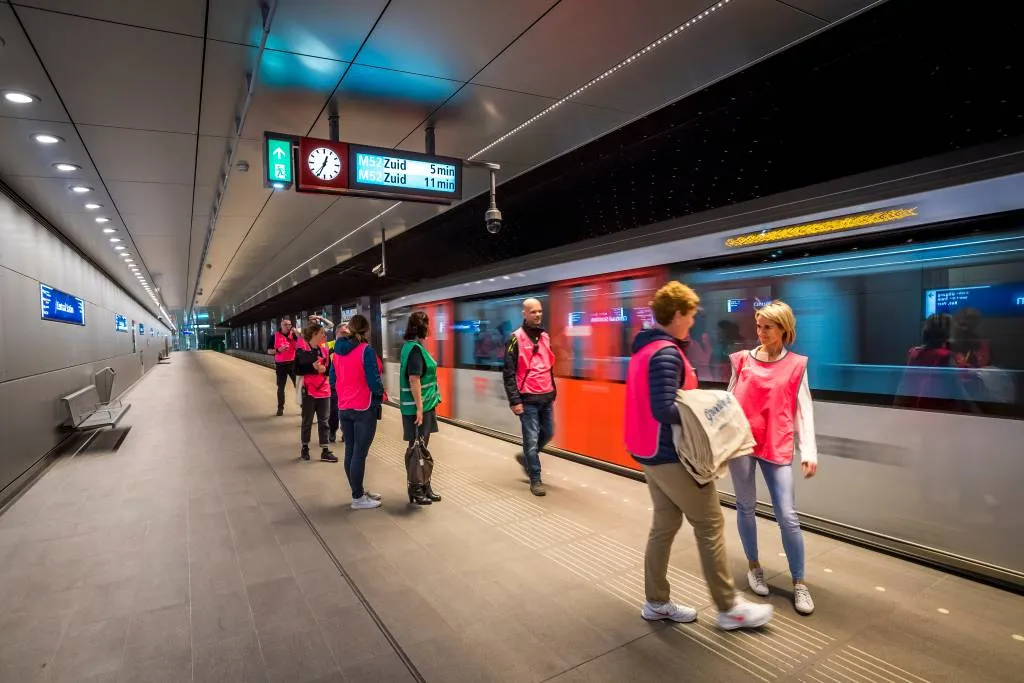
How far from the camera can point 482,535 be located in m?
3.94

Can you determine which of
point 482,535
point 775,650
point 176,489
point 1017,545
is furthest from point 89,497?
point 1017,545

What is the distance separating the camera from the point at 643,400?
8.20 ft

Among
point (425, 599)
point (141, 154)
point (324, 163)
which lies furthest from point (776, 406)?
point (141, 154)

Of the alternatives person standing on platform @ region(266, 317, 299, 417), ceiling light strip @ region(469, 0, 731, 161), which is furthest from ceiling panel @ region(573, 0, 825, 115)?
person standing on platform @ region(266, 317, 299, 417)

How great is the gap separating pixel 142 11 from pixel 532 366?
3566mm

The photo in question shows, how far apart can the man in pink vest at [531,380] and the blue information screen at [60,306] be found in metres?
6.07

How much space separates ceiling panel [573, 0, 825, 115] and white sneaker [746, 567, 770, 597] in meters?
3.19

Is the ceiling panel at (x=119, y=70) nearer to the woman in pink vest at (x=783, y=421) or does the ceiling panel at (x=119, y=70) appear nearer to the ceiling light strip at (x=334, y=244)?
the ceiling light strip at (x=334, y=244)

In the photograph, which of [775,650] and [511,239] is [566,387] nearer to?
[775,650]

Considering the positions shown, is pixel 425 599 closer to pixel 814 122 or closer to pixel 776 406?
pixel 776 406

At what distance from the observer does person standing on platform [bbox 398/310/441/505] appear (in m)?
4.42

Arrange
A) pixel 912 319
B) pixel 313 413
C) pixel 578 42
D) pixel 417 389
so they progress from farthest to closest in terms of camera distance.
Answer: pixel 313 413 → pixel 417 389 → pixel 578 42 → pixel 912 319

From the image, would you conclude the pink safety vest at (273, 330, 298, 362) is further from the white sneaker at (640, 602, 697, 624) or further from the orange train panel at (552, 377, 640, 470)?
the white sneaker at (640, 602, 697, 624)

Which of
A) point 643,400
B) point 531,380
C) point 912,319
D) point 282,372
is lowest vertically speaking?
point 282,372
